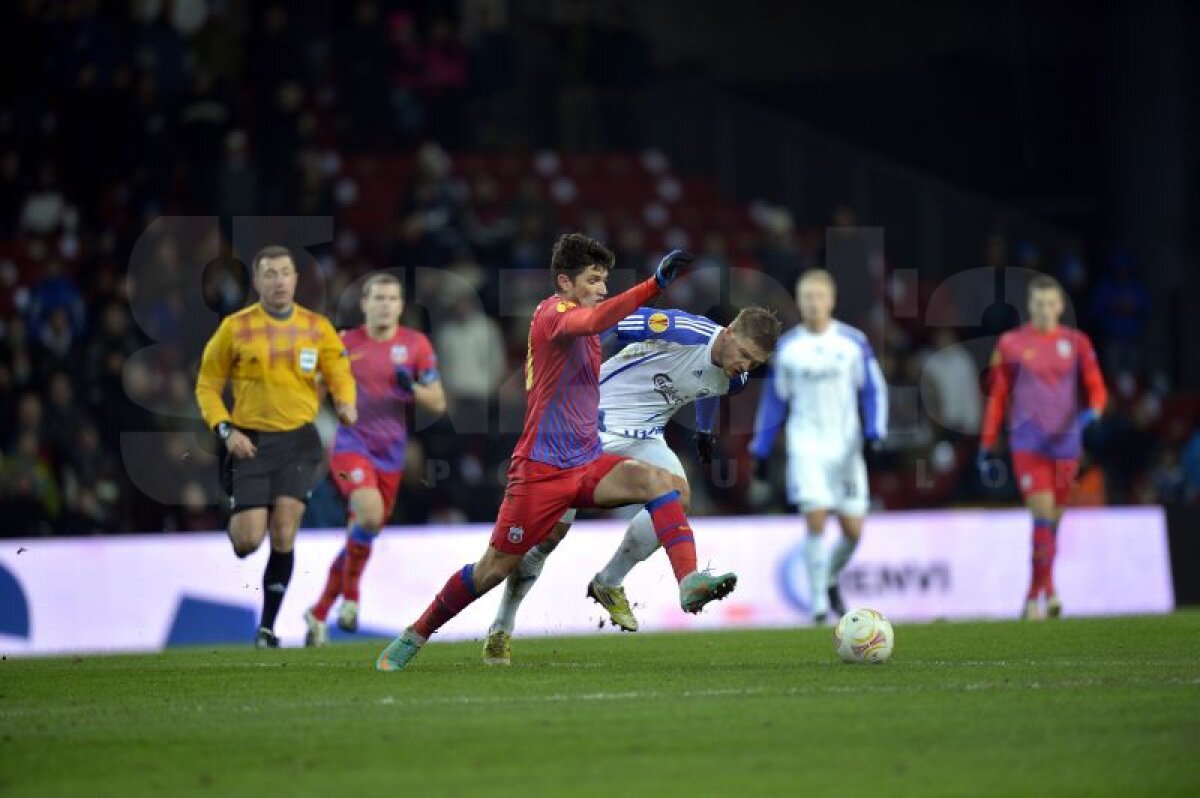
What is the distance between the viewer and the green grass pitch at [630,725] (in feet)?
22.5

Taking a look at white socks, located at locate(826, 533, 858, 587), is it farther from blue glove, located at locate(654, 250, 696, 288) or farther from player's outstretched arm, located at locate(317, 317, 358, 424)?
blue glove, located at locate(654, 250, 696, 288)

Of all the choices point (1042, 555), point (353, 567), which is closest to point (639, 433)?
point (353, 567)

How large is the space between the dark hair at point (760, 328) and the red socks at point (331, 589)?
5548 mm

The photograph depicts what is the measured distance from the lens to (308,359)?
45.0 ft

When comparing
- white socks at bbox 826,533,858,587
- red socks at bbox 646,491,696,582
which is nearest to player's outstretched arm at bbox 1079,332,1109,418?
white socks at bbox 826,533,858,587

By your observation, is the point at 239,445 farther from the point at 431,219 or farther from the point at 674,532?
the point at 431,219

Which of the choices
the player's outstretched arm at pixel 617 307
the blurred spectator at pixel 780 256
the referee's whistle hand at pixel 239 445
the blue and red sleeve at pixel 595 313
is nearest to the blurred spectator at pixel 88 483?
the referee's whistle hand at pixel 239 445

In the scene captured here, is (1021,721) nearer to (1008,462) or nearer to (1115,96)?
(1008,462)

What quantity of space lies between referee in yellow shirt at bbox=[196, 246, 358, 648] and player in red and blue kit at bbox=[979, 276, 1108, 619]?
5791 millimetres

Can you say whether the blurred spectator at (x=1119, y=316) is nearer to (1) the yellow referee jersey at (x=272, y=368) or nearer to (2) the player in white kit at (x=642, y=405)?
(1) the yellow referee jersey at (x=272, y=368)

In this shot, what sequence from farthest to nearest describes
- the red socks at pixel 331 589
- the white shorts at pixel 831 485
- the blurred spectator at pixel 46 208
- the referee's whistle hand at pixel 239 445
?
the blurred spectator at pixel 46 208, the white shorts at pixel 831 485, the red socks at pixel 331 589, the referee's whistle hand at pixel 239 445

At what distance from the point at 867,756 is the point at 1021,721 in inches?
41.1

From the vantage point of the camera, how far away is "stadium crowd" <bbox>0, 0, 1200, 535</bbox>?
1772cm

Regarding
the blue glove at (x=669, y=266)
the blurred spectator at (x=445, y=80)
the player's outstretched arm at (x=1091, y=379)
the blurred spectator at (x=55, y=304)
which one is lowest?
the player's outstretched arm at (x=1091, y=379)
